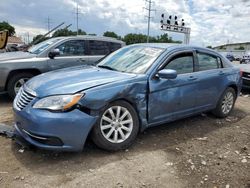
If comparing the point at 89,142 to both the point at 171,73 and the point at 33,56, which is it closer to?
the point at 171,73

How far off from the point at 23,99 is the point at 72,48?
156 inches

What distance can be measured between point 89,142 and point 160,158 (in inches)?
41.7

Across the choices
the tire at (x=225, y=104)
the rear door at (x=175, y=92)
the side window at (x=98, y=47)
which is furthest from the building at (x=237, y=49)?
the rear door at (x=175, y=92)

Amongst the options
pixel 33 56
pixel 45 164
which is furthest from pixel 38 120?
Answer: pixel 33 56

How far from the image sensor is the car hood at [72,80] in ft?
12.4

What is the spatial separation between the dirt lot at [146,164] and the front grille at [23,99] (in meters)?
0.63

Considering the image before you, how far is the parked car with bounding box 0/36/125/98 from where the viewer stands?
266 inches

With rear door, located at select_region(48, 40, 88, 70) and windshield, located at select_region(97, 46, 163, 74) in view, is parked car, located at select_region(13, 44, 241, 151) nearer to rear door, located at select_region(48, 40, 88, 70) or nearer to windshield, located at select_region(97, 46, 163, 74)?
windshield, located at select_region(97, 46, 163, 74)

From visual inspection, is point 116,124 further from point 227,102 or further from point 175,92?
point 227,102

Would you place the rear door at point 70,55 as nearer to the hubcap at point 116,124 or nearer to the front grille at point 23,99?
the front grille at point 23,99

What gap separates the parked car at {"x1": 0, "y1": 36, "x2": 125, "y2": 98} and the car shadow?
220cm

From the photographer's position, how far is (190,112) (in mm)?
5180

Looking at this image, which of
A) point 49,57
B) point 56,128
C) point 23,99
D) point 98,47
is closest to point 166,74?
point 56,128

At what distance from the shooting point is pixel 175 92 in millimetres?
4734
